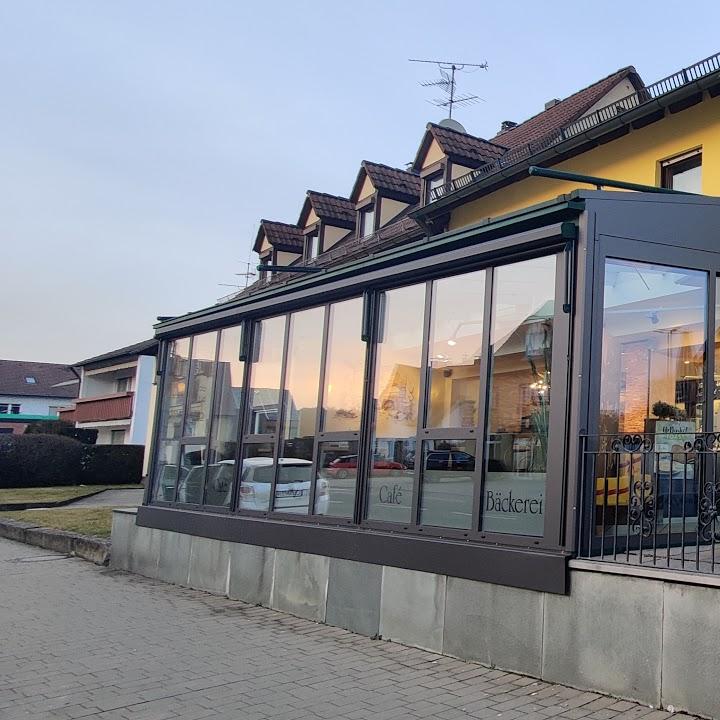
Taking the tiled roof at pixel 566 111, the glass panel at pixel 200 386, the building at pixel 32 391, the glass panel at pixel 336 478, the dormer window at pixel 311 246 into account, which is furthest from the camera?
Result: the building at pixel 32 391

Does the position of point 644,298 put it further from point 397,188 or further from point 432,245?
point 397,188

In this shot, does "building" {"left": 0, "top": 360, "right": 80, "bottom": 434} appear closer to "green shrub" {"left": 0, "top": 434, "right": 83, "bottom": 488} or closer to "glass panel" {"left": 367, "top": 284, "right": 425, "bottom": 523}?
"green shrub" {"left": 0, "top": 434, "right": 83, "bottom": 488}

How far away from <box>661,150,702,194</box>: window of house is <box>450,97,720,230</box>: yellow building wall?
0.13m

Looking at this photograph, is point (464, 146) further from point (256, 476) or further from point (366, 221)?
point (256, 476)

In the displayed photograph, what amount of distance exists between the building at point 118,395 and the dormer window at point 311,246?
48.6 feet

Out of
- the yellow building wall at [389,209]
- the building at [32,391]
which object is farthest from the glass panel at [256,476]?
the building at [32,391]

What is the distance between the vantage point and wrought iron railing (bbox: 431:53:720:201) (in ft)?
33.7

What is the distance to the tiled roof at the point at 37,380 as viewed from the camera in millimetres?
71750

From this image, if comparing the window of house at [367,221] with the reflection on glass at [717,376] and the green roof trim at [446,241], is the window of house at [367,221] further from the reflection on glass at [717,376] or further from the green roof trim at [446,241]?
the reflection on glass at [717,376]

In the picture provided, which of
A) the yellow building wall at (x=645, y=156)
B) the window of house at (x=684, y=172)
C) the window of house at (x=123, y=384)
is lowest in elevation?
the window of house at (x=123, y=384)

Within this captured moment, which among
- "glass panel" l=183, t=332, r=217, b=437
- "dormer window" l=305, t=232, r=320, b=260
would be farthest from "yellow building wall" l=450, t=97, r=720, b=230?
Answer: "dormer window" l=305, t=232, r=320, b=260

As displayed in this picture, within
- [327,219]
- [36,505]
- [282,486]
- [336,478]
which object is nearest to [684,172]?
[336,478]

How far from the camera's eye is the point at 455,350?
22.7ft

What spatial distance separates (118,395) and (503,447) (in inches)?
1335
